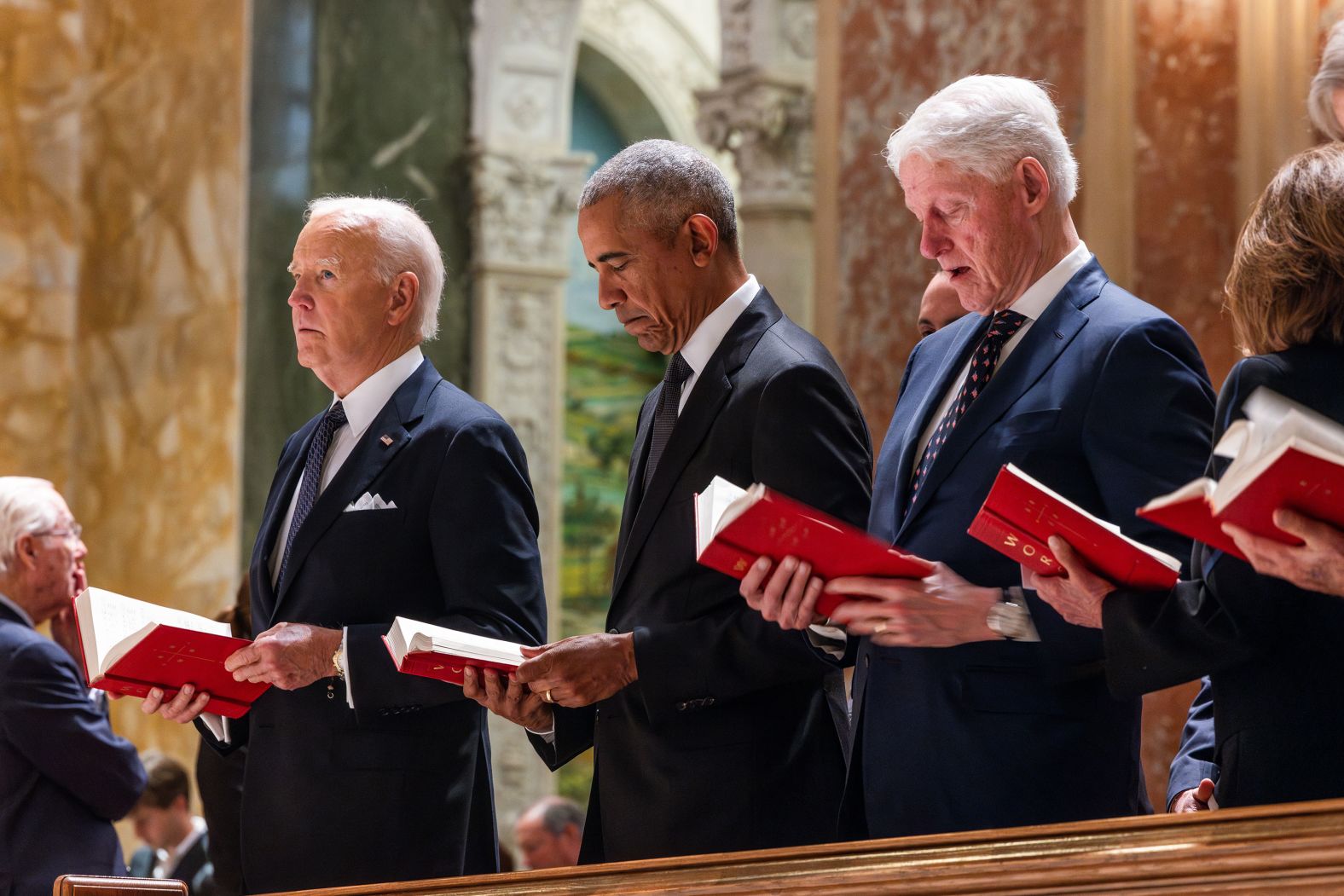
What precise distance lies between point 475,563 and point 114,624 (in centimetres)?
66

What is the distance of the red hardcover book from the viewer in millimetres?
2014

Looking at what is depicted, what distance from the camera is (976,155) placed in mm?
3012

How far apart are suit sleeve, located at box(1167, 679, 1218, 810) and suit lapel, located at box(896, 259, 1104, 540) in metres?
0.55

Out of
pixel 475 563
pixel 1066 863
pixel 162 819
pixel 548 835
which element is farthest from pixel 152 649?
pixel 548 835

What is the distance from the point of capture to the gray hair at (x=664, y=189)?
3375 mm

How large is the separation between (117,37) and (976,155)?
6.19m

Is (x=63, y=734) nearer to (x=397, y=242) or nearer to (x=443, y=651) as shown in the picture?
(x=397, y=242)

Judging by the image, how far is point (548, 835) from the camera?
7.20m

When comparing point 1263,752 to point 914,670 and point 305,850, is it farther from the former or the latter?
point 305,850

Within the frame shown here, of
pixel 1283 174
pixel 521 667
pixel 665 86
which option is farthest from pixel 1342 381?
pixel 665 86

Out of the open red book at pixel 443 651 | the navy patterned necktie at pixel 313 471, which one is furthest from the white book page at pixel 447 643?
the navy patterned necktie at pixel 313 471

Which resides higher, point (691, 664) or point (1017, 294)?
point (1017, 294)

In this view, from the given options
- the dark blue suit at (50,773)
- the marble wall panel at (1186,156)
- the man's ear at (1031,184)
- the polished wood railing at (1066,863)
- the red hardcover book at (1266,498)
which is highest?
the marble wall panel at (1186,156)

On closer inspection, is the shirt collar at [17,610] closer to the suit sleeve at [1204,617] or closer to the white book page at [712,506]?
the white book page at [712,506]
